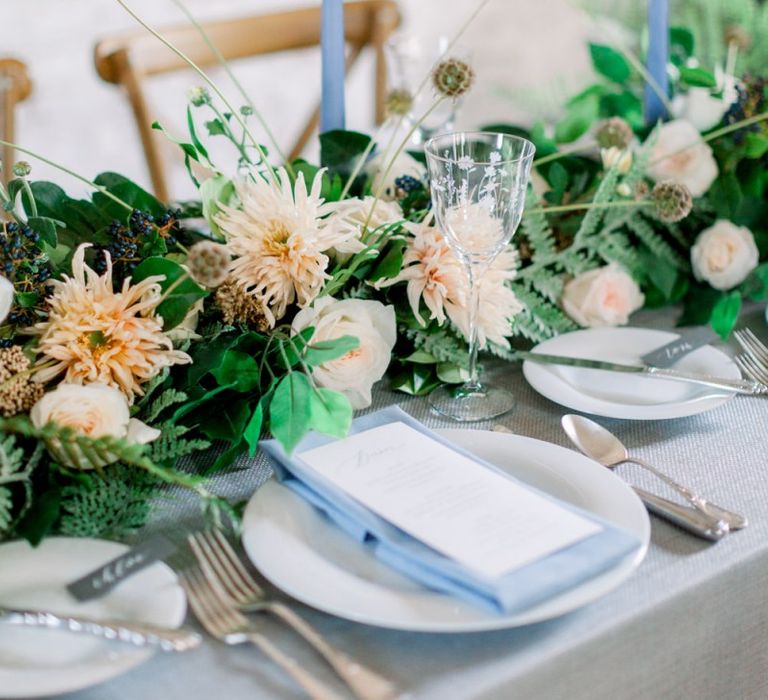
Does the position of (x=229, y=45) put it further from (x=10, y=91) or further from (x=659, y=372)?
(x=659, y=372)

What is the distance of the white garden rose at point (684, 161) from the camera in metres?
1.17

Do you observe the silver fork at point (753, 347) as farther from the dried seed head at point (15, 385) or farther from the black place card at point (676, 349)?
the dried seed head at point (15, 385)

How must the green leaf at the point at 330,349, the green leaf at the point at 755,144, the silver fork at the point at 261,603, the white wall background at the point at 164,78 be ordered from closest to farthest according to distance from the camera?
the silver fork at the point at 261,603 < the green leaf at the point at 330,349 < the green leaf at the point at 755,144 < the white wall background at the point at 164,78

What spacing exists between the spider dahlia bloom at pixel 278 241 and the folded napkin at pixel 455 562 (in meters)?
0.17

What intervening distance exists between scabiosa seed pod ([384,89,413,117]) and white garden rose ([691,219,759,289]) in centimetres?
39

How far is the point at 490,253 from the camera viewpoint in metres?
0.88

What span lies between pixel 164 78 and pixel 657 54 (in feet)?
8.23

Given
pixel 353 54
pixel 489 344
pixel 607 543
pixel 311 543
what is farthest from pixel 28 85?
pixel 607 543

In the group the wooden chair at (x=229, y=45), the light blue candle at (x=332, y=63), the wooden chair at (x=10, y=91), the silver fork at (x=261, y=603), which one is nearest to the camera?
the silver fork at (x=261, y=603)

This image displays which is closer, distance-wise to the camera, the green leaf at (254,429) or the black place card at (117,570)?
the black place card at (117,570)

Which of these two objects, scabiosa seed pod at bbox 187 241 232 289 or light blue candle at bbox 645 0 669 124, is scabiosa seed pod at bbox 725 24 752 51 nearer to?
light blue candle at bbox 645 0 669 124

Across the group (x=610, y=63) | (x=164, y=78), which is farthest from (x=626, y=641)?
(x=164, y=78)

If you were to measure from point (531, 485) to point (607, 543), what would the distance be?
0.43 feet

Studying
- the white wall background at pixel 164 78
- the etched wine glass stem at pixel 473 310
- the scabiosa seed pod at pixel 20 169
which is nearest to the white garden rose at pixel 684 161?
the etched wine glass stem at pixel 473 310
